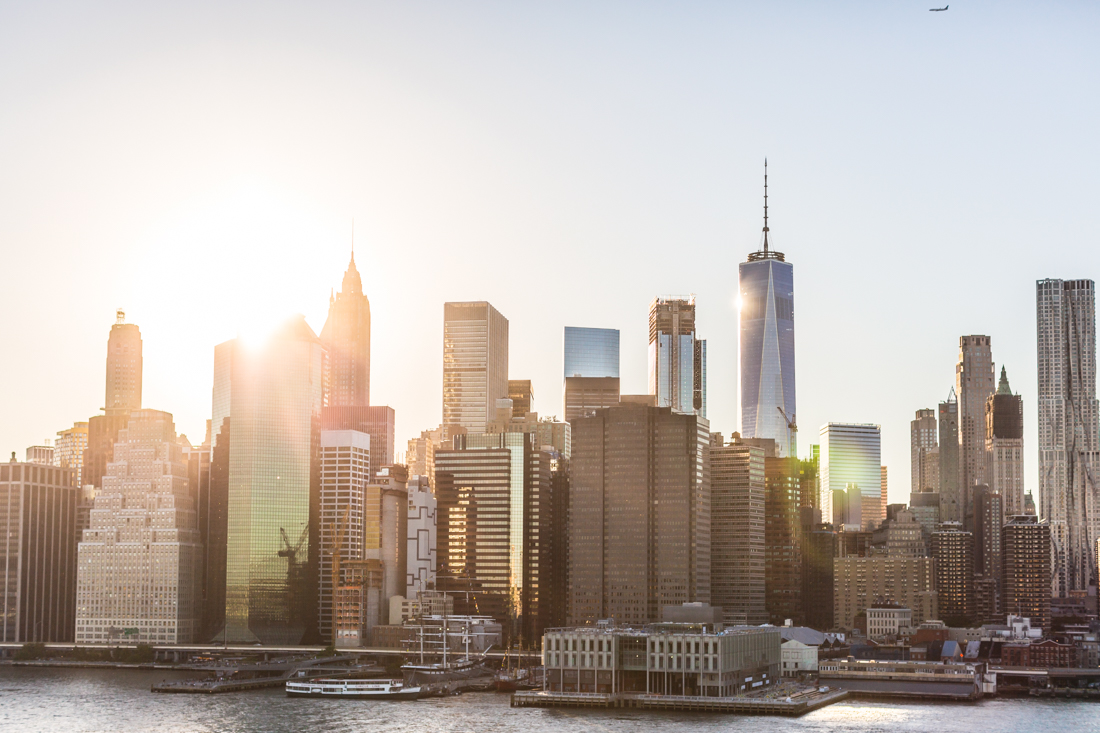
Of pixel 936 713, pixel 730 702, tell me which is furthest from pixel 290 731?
pixel 936 713

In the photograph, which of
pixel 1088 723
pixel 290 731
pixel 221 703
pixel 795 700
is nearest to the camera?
pixel 290 731

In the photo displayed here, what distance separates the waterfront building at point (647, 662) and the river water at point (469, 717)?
8965 millimetres

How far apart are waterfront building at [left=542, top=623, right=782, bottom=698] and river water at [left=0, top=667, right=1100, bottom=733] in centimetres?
896

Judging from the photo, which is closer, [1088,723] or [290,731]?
[290,731]

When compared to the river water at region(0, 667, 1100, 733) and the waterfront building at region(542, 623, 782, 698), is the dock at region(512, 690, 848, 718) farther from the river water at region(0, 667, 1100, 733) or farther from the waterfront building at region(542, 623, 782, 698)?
the river water at region(0, 667, 1100, 733)

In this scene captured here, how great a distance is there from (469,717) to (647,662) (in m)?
26.6

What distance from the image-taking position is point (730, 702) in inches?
6959

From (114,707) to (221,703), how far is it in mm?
13986

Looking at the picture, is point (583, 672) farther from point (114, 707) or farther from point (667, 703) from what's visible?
point (114, 707)

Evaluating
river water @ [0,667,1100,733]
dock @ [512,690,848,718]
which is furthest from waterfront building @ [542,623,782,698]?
river water @ [0,667,1100,733]

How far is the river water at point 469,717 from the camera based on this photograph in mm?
156000

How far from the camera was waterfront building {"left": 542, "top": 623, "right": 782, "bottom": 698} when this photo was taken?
181 metres

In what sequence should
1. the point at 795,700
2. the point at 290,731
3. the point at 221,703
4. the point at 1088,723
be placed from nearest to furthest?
the point at 290,731
the point at 1088,723
the point at 795,700
the point at 221,703

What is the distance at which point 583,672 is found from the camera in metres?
185
